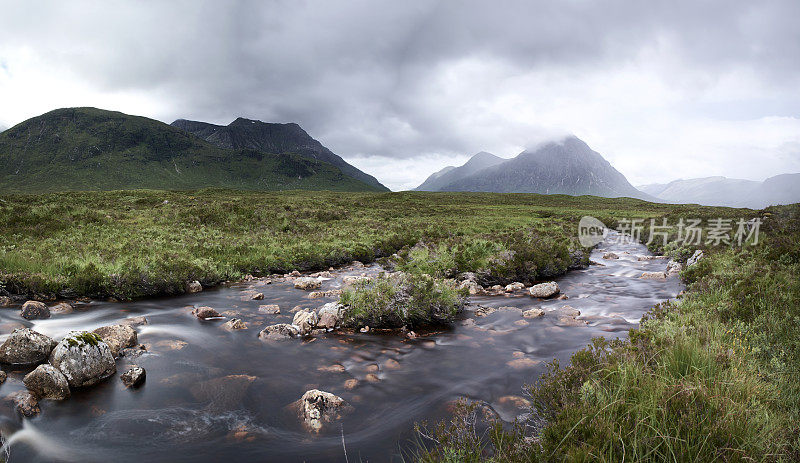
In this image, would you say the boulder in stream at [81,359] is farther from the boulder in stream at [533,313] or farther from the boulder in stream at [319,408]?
the boulder in stream at [533,313]

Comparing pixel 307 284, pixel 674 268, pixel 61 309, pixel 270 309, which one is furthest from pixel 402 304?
pixel 674 268

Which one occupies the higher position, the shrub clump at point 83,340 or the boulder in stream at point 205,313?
the shrub clump at point 83,340

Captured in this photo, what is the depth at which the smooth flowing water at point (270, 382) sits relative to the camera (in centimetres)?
525

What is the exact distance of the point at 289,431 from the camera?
5.57 meters

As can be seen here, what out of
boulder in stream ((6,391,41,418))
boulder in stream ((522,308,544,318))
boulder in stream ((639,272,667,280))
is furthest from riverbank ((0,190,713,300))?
boulder in stream ((6,391,41,418))

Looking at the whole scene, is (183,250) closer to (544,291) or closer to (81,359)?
(81,359)

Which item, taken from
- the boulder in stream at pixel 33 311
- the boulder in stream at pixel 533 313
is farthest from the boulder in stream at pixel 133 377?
the boulder in stream at pixel 533 313

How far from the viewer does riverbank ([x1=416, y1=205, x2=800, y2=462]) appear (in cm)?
333

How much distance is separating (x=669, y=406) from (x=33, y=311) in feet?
45.8

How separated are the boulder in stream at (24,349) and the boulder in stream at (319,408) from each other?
18.0 feet

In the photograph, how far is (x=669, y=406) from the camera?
3.85 m
